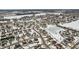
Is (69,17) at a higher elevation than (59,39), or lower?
higher

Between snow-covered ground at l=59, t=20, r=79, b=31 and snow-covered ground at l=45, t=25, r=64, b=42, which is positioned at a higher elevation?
Answer: snow-covered ground at l=59, t=20, r=79, b=31

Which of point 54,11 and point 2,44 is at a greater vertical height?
point 54,11

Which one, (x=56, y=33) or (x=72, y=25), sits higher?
(x=72, y=25)

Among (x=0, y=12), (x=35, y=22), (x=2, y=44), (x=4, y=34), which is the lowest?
(x=2, y=44)

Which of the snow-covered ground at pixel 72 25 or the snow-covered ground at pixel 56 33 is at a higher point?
the snow-covered ground at pixel 72 25

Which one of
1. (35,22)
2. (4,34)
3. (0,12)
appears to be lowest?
(4,34)

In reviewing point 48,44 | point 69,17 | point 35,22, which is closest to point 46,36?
point 48,44
